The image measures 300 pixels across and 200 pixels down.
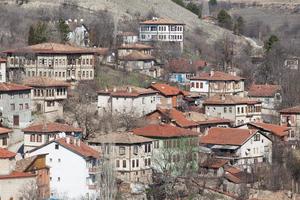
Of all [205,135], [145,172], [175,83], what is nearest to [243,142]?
[205,135]

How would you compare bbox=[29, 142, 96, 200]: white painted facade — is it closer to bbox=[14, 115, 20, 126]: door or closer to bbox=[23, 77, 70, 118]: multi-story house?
bbox=[14, 115, 20, 126]: door

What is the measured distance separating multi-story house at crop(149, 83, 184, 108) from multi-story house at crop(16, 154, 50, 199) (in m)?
15.7

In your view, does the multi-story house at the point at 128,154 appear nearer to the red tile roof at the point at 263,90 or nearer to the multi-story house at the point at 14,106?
the multi-story house at the point at 14,106

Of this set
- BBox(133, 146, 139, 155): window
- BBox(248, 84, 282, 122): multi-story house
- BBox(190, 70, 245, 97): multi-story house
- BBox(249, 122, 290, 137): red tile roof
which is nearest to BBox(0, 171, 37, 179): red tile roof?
BBox(133, 146, 139, 155): window

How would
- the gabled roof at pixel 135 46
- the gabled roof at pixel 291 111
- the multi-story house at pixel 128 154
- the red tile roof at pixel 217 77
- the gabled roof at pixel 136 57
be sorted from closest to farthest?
the multi-story house at pixel 128 154 < the gabled roof at pixel 291 111 < the red tile roof at pixel 217 77 < the gabled roof at pixel 136 57 < the gabled roof at pixel 135 46

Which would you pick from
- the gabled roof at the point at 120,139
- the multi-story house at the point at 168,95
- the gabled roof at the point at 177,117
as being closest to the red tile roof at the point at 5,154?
the gabled roof at the point at 120,139

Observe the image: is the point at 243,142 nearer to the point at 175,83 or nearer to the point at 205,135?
the point at 205,135

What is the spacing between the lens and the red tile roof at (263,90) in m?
69.8

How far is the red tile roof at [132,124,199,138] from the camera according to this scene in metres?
53.9

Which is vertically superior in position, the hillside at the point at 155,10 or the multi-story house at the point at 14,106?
the hillside at the point at 155,10

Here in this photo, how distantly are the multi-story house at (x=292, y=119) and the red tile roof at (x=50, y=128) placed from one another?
42.5 ft

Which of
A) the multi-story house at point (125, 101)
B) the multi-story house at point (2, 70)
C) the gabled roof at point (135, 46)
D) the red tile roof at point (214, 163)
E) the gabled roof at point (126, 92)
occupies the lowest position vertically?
the red tile roof at point (214, 163)

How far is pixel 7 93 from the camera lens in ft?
185

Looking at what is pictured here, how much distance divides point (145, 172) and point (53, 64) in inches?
549
